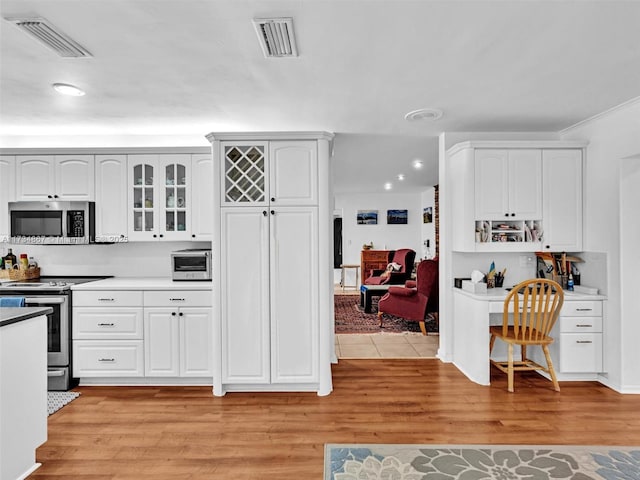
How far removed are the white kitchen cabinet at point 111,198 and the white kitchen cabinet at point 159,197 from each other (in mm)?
68

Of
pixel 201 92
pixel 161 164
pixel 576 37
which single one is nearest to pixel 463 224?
pixel 576 37

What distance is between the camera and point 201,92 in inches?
117

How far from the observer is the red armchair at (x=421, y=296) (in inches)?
208

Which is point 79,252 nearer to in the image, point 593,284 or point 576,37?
point 576,37

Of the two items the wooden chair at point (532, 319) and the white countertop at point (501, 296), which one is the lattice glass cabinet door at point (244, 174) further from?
the wooden chair at point (532, 319)

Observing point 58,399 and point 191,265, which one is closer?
point 58,399

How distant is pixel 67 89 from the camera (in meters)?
2.86

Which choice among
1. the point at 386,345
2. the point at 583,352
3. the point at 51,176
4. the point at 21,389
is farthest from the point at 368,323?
the point at 21,389

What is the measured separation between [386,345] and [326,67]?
3424mm

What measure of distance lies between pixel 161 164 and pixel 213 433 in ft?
8.23

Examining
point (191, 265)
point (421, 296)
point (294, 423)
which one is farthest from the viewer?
point (421, 296)

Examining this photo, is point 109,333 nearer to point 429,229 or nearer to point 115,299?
point 115,299

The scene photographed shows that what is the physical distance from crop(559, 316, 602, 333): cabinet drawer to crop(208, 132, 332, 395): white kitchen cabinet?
7.15ft

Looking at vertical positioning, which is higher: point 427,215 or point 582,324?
point 427,215
